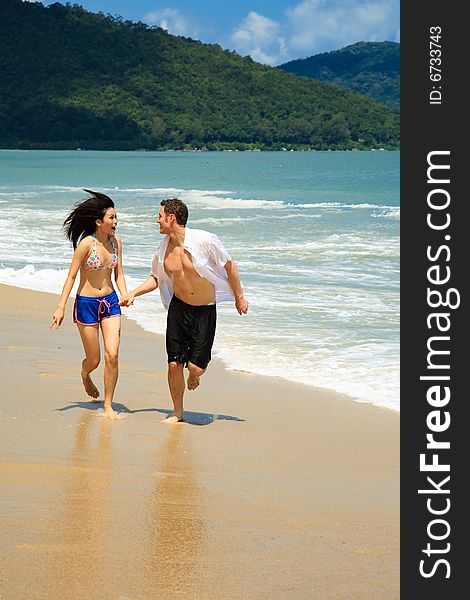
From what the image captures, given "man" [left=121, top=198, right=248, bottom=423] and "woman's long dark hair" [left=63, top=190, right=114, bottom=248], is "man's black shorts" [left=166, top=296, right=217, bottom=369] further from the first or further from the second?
"woman's long dark hair" [left=63, top=190, right=114, bottom=248]

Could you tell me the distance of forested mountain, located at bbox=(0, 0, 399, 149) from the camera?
14562 centimetres

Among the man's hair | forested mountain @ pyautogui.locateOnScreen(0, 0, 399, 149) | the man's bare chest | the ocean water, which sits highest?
forested mountain @ pyautogui.locateOnScreen(0, 0, 399, 149)

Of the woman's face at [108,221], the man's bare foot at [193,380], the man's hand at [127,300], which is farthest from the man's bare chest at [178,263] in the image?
the man's bare foot at [193,380]

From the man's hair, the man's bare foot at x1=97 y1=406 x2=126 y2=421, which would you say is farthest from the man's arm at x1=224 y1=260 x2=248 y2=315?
the man's bare foot at x1=97 y1=406 x2=126 y2=421

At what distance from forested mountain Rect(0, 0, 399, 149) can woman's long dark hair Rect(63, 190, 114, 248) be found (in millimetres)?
139659

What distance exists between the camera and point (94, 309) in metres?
7.00

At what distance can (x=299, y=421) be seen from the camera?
277 inches

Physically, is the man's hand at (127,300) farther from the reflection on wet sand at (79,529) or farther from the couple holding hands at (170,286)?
the reflection on wet sand at (79,529)

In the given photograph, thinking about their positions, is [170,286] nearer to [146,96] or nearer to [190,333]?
[190,333]

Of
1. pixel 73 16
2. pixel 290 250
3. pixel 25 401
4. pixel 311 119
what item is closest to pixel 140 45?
pixel 73 16

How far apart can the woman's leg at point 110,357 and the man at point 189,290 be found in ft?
0.67

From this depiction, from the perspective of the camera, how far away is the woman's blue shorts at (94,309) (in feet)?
22.9

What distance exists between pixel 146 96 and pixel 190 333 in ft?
485

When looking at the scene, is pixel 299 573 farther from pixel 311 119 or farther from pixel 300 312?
pixel 311 119
